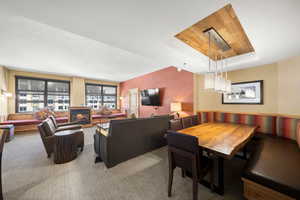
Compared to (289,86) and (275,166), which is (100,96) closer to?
(275,166)

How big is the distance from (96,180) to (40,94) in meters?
6.12

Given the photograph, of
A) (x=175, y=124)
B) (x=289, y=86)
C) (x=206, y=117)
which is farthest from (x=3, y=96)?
(x=289, y=86)

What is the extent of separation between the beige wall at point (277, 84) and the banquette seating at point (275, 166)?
0.82 ft

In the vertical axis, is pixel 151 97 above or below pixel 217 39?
below

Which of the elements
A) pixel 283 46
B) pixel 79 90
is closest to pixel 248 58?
pixel 283 46

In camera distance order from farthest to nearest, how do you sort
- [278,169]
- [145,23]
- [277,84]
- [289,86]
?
1. [277,84]
2. [289,86]
3. [145,23]
4. [278,169]

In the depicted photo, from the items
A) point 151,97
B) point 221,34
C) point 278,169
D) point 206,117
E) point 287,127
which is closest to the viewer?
point 278,169

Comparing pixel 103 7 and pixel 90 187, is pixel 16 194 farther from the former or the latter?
Result: pixel 103 7

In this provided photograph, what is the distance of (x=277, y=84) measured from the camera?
7.97 ft

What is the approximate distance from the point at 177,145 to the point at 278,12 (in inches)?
72.7

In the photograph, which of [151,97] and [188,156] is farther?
[151,97]

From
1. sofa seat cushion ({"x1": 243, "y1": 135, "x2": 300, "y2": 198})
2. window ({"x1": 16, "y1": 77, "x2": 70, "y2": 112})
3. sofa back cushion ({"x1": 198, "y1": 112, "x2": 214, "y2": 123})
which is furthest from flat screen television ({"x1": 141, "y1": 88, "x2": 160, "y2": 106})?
window ({"x1": 16, "y1": 77, "x2": 70, "y2": 112})

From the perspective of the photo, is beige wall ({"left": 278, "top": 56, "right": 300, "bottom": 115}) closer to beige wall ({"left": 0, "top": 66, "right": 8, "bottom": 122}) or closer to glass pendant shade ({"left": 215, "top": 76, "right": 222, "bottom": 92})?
glass pendant shade ({"left": 215, "top": 76, "right": 222, "bottom": 92})

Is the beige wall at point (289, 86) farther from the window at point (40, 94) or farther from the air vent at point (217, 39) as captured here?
the window at point (40, 94)
